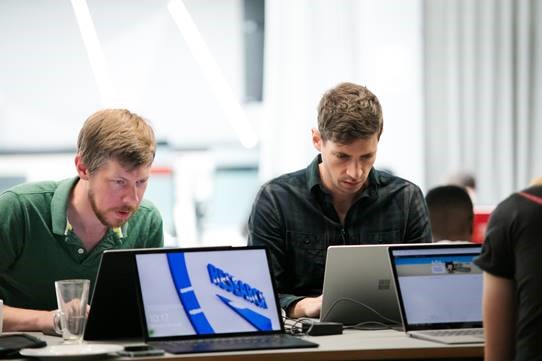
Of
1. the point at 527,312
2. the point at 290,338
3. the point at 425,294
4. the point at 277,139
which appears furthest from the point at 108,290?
the point at 277,139

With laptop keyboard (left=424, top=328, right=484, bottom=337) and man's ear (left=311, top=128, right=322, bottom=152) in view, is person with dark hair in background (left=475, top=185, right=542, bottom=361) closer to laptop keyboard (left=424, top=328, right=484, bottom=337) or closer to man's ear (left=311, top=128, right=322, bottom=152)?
laptop keyboard (left=424, top=328, right=484, bottom=337)

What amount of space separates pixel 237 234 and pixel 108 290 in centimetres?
343

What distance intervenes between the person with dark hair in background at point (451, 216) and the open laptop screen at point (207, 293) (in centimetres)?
156

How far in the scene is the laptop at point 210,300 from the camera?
2.46 metres

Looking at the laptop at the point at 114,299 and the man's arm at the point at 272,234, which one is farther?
the man's arm at the point at 272,234

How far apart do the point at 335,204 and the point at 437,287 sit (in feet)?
2.00

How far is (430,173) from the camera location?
607 centimetres

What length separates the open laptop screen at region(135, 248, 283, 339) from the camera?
8.14 ft

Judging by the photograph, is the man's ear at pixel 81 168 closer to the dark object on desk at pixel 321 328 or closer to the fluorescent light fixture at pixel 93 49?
the dark object on desk at pixel 321 328

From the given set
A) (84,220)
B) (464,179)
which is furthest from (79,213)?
(464,179)

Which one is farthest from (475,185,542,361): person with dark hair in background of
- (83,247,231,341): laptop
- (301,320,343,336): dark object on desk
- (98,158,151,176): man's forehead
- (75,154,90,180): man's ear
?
(75,154,90,180): man's ear

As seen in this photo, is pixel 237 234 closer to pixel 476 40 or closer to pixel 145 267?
pixel 476 40

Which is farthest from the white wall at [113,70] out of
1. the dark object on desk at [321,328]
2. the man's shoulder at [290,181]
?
the dark object on desk at [321,328]

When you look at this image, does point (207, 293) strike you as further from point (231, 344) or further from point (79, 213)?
point (79, 213)
